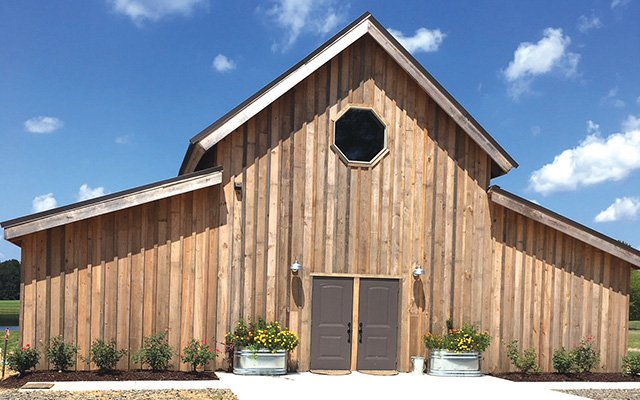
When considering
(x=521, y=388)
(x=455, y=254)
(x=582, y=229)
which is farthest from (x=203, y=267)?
(x=582, y=229)

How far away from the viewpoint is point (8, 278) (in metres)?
56.0

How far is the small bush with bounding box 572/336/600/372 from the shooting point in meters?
16.6

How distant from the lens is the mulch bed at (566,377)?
1568 centimetres

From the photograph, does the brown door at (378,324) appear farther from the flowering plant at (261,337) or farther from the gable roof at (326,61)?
the gable roof at (326,61)

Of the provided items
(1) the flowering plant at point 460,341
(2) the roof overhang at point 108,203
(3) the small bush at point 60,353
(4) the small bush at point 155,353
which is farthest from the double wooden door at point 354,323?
(3) the small bush at point 60,353

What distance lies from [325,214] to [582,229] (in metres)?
6.39

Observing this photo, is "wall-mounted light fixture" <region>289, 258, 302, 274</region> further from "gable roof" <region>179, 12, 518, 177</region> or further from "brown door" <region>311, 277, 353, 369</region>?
"gable roof" <region>179, 12, 518, 177</region>

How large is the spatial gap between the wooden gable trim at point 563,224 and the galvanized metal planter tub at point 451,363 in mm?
3578

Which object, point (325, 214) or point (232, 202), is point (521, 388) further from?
point (232, 202)

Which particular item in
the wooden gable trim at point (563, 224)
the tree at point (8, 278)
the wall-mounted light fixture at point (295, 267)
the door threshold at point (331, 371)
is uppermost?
the wooden gable trim at point (563, 224)

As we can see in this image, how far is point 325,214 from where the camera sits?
50.2ft

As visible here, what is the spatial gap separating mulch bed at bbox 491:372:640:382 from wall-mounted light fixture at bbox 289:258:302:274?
5321mm

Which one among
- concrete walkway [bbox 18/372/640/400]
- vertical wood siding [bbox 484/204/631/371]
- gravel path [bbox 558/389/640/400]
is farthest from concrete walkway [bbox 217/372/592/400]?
vertical wood siding [bbox 484/204/631/371]

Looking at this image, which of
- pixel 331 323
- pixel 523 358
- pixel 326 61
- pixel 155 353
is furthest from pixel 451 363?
pixel 326 61
